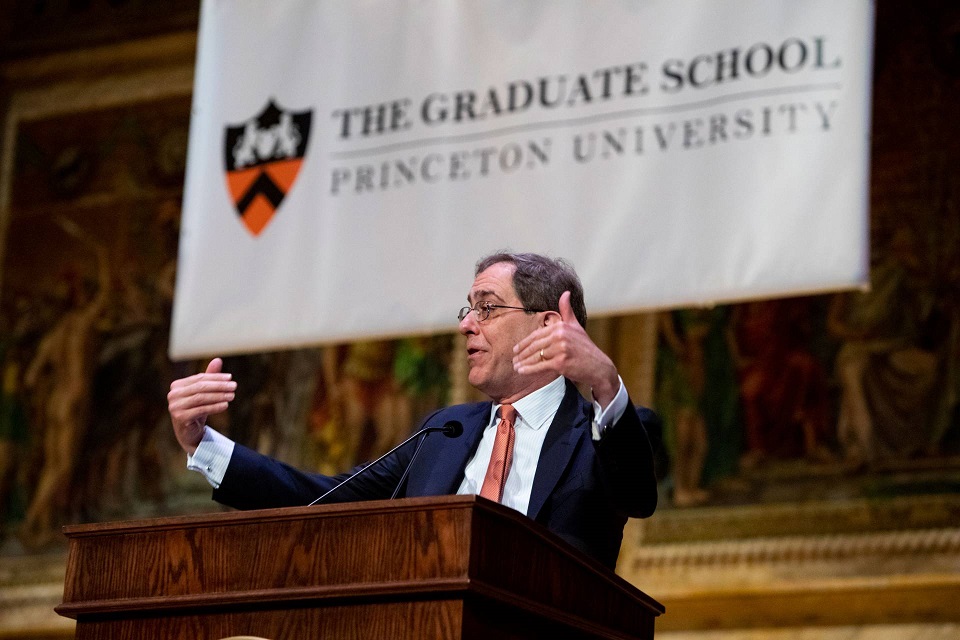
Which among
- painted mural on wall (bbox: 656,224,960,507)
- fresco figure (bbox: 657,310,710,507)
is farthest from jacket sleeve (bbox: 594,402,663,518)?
fresco figure (bbox: 657,310,710,507)

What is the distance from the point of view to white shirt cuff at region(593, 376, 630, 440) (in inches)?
121

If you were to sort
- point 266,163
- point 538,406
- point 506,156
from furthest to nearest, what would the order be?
point 266,163 → point 506,156 → point 538,406

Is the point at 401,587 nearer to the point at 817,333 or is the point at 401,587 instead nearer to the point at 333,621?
the point at 333,621

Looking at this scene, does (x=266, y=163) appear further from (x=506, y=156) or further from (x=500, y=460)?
(x=500, y=460)

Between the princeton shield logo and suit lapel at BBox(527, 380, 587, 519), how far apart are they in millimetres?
2801

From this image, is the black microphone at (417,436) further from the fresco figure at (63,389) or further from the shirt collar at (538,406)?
the fresco figure at (63,389)

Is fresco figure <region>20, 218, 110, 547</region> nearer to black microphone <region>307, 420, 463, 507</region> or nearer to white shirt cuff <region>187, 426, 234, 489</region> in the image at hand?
black microphone <region>307, 420, 463, 507</region>

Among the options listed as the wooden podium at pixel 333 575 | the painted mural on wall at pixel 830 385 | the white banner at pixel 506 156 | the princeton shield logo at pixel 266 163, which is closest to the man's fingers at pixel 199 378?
the wooden podium at pixel 333 575

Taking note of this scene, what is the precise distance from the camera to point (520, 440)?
357 centimetres

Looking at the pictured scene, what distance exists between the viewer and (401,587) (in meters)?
2.57

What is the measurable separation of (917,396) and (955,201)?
1.02 m

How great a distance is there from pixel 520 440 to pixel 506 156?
2.44 meters

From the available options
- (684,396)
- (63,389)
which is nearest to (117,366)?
(63,389)

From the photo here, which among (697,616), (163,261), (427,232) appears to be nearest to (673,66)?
(427,232)
